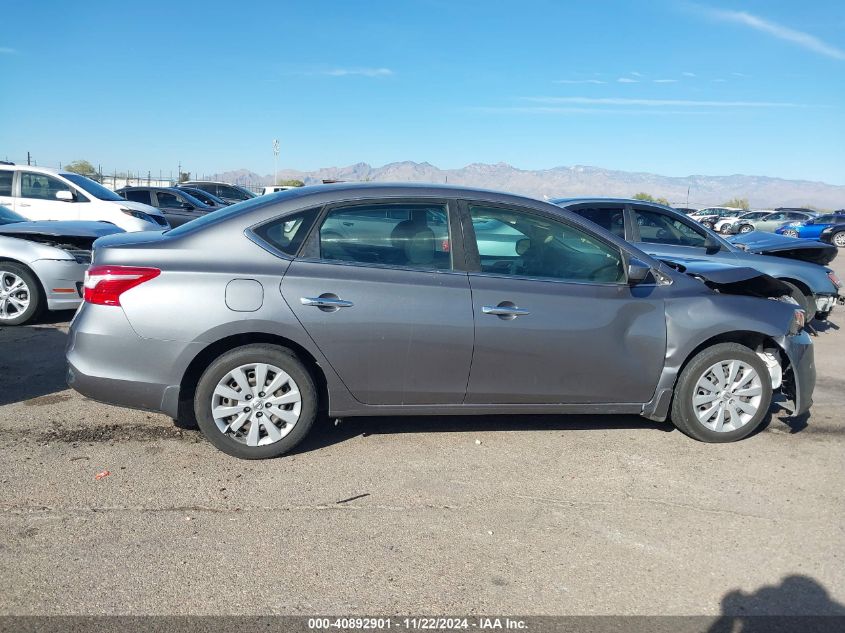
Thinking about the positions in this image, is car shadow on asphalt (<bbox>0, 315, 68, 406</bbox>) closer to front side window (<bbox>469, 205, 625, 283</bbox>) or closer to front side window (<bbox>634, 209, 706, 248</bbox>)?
front side window (<bbox>469, 205, 625, 283</bbox>)

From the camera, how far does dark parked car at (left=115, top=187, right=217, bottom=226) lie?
18578 mm

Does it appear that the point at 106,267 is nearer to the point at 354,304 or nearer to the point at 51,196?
the point at 354,304

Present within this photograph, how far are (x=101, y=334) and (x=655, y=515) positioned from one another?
10.9ft

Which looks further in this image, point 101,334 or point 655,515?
point 101,334

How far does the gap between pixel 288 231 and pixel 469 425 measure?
1897 millimetres

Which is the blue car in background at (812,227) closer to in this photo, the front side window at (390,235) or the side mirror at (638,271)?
the side mirror at (638,271)

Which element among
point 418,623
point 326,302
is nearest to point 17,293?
point 326,302

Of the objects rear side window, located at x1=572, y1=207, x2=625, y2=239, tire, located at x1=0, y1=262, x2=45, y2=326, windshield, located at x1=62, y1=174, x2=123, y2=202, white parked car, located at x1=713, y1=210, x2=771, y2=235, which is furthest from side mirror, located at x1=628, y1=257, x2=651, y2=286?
white parked car, located at x1=713, y1=210, x2=771, y2=235

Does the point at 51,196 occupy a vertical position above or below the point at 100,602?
above

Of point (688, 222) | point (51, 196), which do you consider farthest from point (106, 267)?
point (51, 196)

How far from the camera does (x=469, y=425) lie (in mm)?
5145

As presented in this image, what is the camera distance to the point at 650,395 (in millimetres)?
4809

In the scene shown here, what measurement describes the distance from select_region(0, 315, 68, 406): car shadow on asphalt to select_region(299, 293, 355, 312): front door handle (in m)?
2.63

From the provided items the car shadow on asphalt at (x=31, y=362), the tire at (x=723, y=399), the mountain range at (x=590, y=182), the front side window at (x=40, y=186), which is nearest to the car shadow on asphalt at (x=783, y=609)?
the tire at (x=723, y=399)
